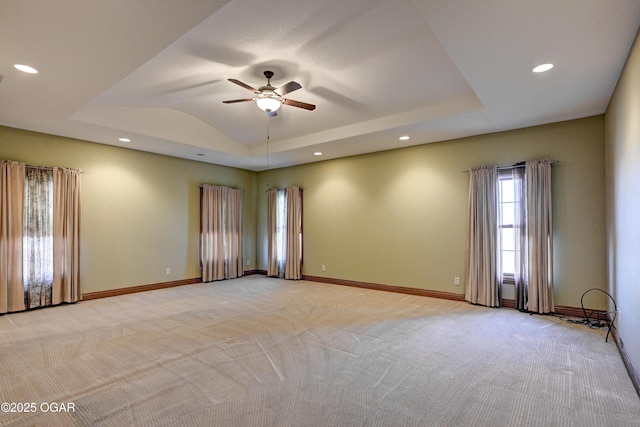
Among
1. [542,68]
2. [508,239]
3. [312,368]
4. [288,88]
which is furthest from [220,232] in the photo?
[542,68]

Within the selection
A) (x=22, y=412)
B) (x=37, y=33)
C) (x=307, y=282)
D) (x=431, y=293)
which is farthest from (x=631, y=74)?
(x=307, y=282)

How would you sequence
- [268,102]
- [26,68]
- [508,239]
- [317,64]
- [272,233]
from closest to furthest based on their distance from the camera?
[26,68], [317,64], [268,102], [508,239], [272,233]

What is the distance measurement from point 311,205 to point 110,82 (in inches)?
189

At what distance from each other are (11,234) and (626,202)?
753cm

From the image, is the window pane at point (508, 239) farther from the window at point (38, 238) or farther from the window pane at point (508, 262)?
the window at point (38, 238)

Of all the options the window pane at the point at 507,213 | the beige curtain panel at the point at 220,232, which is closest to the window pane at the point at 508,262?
the window pane at the point at 507,213

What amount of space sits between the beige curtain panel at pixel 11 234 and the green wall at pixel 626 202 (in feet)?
23.9

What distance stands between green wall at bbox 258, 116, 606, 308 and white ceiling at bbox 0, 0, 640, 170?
14.1 inches

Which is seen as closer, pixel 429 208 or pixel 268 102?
pixel 268 102

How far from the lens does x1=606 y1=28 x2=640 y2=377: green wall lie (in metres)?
2.64

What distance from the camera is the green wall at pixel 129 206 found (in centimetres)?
543

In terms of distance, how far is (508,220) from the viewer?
5.11 m

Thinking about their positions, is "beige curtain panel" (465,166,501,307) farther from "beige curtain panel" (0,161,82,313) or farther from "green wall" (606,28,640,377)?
"beige curtain panel" (0,161,82,313)

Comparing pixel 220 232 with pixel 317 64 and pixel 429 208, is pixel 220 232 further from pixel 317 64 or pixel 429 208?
pixel 317 64
